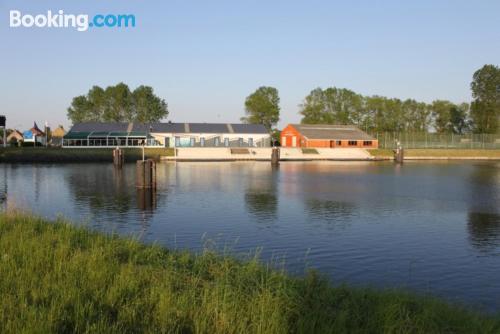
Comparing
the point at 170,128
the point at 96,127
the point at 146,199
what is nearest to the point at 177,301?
the point at 146,199

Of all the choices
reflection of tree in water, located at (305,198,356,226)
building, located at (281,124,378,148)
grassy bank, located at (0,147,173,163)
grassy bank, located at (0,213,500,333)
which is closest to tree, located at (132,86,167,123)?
building, located at (281,124,378,148)

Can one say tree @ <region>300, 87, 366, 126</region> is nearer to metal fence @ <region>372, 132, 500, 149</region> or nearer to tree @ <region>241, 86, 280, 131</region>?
tree @ <region>241, 86, 280, 131</region>

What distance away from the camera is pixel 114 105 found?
136125mm

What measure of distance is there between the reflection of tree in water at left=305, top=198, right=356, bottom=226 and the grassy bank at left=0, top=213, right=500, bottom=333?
1364cm

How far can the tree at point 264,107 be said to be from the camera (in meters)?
135

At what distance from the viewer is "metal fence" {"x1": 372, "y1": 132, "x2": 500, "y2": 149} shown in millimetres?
104238

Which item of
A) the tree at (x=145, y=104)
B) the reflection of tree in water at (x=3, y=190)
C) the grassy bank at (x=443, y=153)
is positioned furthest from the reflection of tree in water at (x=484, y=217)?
the tree at (x=145, y=104)

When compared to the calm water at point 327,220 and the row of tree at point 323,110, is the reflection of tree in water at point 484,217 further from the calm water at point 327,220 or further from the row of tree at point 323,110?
the row of tree at point 323,110

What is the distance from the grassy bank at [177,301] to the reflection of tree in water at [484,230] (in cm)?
1061

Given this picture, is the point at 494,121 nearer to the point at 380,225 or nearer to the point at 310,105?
the point at 310,105

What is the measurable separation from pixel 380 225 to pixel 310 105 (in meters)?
114

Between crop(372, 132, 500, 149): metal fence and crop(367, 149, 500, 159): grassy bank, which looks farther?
crop(372, 132, 500, 149): metal fence

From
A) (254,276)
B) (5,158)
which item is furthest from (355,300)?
(5,158)

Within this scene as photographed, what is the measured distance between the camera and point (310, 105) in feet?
441
